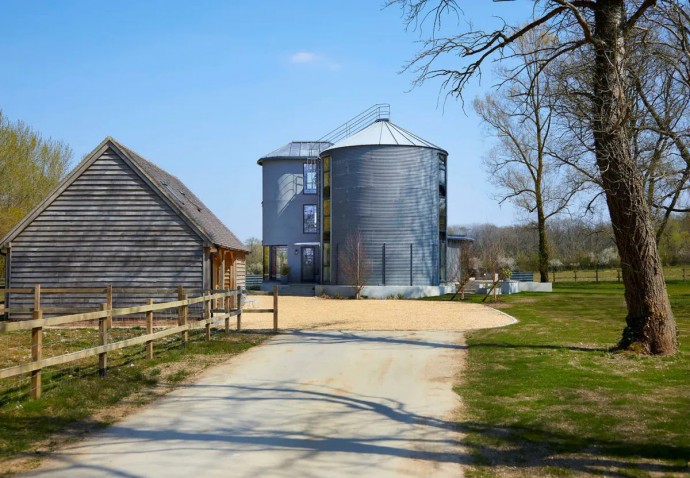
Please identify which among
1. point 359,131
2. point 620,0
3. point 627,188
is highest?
point 359,131

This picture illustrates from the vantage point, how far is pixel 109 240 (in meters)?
21.7

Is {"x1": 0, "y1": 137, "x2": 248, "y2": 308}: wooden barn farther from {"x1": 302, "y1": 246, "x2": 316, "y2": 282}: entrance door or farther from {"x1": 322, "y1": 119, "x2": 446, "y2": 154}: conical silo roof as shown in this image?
{"x1": 302, "y1": 246, "x2": 316, "y2": 282}: entrance door

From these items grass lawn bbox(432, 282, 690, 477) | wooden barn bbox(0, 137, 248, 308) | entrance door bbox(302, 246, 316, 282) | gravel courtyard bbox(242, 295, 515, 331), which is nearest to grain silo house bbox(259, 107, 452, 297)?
entrance door bbox(302, 246, 316, 282)

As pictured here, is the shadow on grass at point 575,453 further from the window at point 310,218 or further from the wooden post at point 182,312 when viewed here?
the window at point 310,218

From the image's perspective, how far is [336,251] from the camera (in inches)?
1585

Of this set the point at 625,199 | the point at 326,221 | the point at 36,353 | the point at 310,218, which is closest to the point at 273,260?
the point at 310,218

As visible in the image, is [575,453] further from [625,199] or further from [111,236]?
[111,236]

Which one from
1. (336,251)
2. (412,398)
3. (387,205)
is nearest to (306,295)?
(336,251)

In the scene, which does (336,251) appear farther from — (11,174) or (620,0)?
(620,0)

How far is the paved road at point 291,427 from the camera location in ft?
20.5

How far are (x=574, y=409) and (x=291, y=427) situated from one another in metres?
3.64

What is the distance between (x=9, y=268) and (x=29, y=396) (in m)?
14.2

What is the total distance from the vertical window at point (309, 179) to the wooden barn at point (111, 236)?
26768 millimetres

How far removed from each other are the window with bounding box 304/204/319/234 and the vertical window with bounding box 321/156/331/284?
198 inches
